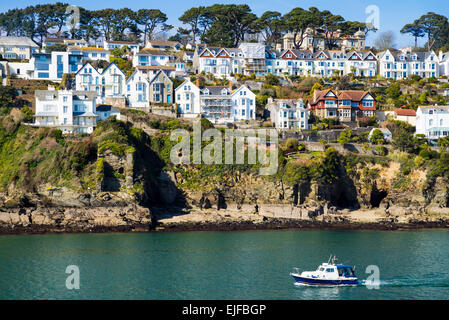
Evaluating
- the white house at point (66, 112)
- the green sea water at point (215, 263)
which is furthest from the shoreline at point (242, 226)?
the white house at point (66, 112)

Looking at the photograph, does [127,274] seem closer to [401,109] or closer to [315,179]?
[315,179]

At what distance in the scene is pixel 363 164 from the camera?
208 feet

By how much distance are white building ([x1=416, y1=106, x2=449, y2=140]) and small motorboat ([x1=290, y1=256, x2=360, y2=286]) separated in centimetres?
3513

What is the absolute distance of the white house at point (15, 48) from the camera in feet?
292

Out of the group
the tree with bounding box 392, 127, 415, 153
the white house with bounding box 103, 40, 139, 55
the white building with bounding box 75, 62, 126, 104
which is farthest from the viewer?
the white house with bounding box 103, 40, 139, 55

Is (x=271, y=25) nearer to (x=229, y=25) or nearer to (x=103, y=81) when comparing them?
(x=229, y=25)

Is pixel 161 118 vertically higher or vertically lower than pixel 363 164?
higher

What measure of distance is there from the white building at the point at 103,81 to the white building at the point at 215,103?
6.46 metres

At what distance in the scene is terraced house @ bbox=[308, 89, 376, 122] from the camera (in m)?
74.4

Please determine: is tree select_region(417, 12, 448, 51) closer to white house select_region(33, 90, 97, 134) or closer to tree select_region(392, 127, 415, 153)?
tree select_region(392, 127, 415, 153)

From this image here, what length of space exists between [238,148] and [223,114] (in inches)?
389

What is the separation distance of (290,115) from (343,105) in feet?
25.9

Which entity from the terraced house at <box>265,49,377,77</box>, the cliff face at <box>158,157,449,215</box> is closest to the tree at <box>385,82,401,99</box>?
the terraced house at <box>265,49,377,77</box>
